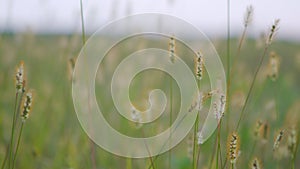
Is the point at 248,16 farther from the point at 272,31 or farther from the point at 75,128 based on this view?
the point at 75,128

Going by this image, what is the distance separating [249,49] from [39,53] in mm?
4452

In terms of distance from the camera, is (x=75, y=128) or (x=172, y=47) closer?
(x=172, y=47)

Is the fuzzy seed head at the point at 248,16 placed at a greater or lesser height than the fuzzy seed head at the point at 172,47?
greater

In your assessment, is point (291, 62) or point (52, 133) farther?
point (291, 62)

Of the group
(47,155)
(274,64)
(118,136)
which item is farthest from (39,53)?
(274,64)

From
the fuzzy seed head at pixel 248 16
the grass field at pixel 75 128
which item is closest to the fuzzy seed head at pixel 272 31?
the fuzzy seed head at pixel 248 16

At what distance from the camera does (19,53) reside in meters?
2.77

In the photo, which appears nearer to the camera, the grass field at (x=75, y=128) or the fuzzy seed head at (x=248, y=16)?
the fuzzy seed head at (x=248, y=16)

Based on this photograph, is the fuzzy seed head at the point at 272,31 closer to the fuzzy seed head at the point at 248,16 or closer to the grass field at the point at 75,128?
the fuzzy seed head at the point at 248,16

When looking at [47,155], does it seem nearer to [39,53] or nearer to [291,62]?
[39,53]

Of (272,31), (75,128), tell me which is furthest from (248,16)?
(75,128)

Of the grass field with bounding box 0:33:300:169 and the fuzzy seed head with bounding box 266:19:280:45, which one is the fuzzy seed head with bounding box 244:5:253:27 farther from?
the grass field with bounding box 0:33:300:169

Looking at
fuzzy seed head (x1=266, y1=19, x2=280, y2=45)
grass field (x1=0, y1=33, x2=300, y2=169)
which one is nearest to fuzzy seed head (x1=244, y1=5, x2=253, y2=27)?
fuzzy seed head (x1=266, y1=19, x2=280, y2=45)

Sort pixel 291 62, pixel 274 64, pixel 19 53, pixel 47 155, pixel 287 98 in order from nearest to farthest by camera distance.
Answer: pixel 274 64 → pixel 47 155 → pixel 19 53 → pixel 287 98 → pixel 291 62
